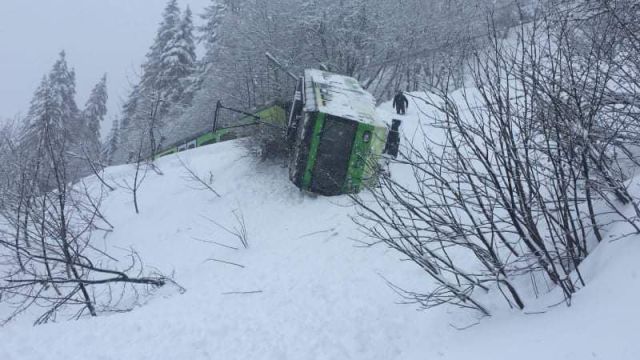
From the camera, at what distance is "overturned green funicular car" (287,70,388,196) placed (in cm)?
1200

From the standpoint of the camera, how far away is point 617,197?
5055 mm

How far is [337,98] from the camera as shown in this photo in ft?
43.4

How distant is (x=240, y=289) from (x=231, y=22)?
82.7ft

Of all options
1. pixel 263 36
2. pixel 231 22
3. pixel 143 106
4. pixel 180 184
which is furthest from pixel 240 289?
pixel 143 106

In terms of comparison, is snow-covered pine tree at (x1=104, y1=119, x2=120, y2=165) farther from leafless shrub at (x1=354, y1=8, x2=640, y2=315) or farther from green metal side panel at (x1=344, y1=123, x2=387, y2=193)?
leafless shrub at (x1=354, y1=8, x2=640, y2=315)

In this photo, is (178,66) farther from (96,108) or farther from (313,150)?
(313,150)

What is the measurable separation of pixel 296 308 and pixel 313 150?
513cm

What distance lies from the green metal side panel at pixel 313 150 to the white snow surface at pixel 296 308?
2.41 feet

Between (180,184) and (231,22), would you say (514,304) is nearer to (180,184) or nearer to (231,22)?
(180,184)

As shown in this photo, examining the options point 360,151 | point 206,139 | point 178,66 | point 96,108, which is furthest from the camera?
point 96,108

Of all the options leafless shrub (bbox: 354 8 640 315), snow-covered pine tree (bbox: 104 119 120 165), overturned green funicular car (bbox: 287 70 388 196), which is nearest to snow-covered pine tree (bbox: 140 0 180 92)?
snow-covered pine tree (bbox: 104 119 120 165)

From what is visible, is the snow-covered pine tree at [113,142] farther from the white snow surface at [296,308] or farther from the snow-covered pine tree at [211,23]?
the white snow surface at [296,308]

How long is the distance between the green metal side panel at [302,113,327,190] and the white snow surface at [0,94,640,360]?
0.73 meters

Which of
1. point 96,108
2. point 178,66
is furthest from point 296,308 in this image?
point 96,108
